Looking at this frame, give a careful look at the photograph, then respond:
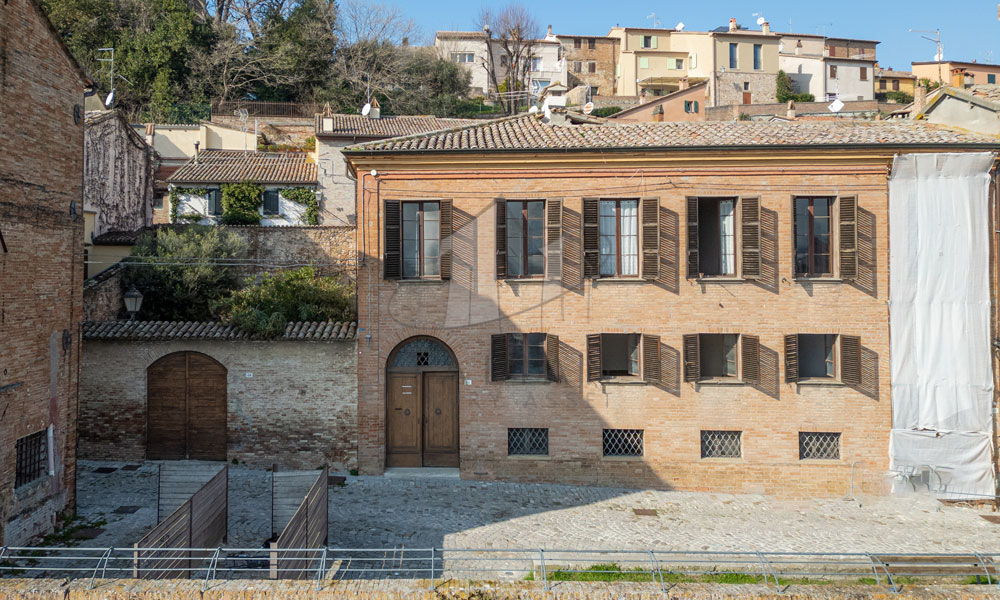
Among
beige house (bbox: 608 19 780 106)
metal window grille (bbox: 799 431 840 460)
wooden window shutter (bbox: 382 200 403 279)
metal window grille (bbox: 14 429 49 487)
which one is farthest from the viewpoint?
beige house (bbox: 608 19 780 106)

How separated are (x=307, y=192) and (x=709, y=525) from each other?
22526 mm

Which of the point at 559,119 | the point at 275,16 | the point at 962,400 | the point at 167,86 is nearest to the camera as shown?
the point at 962,400

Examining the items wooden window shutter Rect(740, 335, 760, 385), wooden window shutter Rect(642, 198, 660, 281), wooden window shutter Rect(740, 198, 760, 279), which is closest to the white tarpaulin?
wooden window shutter Rect(740, 335, 760, 385)

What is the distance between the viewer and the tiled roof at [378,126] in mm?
30641

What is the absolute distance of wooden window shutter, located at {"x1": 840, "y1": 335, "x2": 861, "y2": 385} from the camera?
14070mm

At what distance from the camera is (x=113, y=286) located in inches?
720

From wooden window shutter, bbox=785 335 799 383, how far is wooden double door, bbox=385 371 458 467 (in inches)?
286

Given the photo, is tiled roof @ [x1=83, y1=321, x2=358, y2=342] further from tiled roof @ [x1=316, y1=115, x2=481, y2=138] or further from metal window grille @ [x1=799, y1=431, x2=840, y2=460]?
tiled roof @ [x1=316, y1=115, x2=481, y2=138]

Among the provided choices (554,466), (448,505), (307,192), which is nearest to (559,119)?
(554,466)

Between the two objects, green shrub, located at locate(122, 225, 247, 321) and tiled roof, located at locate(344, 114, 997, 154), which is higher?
tiled roof, located at locate(344, 114, 997, 154)

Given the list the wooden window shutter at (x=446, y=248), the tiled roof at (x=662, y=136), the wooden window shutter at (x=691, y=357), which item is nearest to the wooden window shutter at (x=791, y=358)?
the wooden window shutter at (x=691, y=357)

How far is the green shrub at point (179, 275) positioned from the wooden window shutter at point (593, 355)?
11.4 metres

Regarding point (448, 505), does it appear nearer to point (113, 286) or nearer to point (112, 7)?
point (113, 286)

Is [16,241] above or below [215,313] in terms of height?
above
